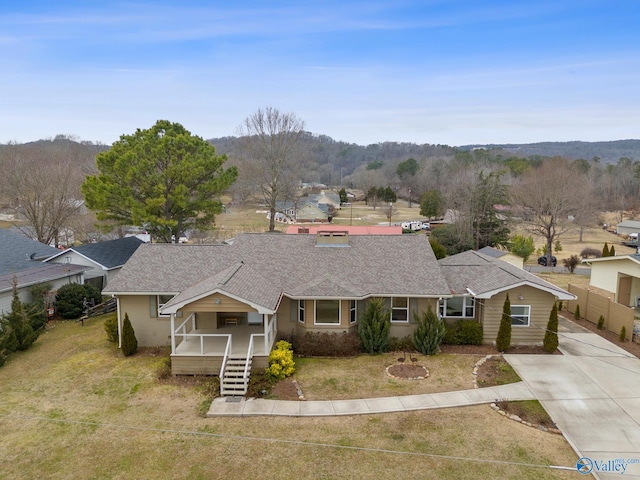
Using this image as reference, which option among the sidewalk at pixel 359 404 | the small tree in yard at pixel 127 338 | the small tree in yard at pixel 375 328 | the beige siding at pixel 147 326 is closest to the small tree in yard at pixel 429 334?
the small tree in yard at pixel 375 328

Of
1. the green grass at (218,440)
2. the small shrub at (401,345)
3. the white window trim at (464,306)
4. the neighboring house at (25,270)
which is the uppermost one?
the neighboring house at (25,270)

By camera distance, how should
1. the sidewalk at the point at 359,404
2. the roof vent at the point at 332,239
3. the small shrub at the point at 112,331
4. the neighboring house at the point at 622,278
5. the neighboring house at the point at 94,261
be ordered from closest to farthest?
the sidewalk at the point at 359,404 < the small shrub at the point at 112,331 < the roof vent at the point at 332,239 < the neighboring house at the point at 622,278 < the neighboring house at the point at 94,261

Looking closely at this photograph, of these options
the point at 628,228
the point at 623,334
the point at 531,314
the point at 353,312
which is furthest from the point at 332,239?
the point at 628,228

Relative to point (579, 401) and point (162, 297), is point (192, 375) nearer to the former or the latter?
point (162, 297)

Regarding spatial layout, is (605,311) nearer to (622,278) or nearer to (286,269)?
(622,278)

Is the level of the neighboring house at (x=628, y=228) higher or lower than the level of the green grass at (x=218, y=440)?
higher

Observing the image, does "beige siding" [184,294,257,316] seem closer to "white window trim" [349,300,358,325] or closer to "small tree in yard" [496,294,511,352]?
"white window trim" [349,300,358,325]

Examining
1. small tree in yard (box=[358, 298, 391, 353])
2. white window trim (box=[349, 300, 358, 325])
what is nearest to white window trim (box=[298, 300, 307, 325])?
white window trim (box=[349, 300, 358, 325])

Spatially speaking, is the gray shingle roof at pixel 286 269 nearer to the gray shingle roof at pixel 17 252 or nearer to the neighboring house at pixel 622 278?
the gray shingle roof at pixel 17 252
